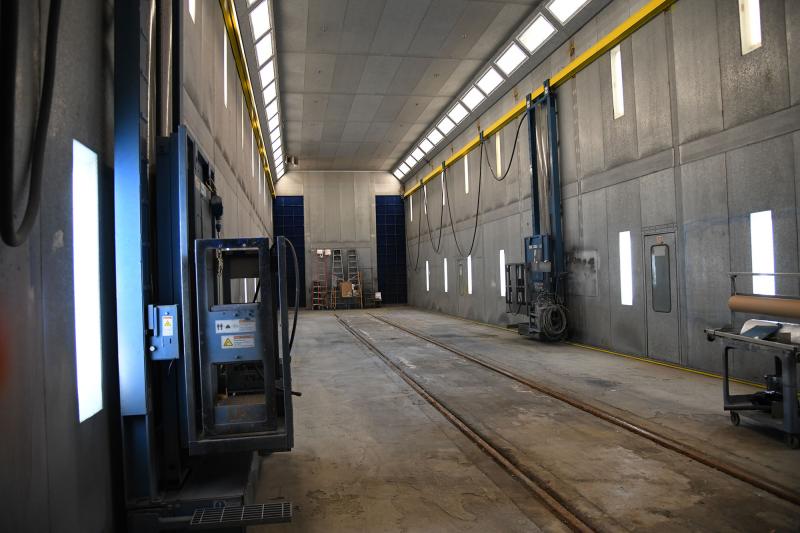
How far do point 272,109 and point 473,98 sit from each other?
6.92 m

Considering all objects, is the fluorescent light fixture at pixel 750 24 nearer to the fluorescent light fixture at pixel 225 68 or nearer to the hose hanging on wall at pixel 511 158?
the hose hanging on wall at pixel 511 158

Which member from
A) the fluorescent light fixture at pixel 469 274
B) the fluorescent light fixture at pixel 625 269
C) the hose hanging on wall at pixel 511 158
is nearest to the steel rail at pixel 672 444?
the fluorescent light fixture at pixel 625 269

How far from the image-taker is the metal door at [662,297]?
8.94 m

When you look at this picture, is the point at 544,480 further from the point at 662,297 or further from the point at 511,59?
the point at 511,59

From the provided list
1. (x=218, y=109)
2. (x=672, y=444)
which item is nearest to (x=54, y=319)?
(x=672, y=444)

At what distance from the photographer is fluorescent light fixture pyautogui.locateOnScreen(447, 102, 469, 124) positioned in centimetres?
1815

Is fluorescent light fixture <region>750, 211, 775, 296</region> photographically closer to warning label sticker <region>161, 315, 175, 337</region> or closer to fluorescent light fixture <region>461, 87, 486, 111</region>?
warning label sticker <region>161, 315, 175, 337</region>

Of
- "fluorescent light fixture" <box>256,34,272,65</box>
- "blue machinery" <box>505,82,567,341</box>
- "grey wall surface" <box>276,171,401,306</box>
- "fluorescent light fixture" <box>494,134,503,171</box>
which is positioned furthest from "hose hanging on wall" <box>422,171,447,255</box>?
"fluorescent light fixture" <box>256,34,272,65</box>

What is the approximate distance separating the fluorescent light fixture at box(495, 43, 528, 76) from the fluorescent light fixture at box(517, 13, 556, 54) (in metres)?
0.32

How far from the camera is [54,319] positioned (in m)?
2.71

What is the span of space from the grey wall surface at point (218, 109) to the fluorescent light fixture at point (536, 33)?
7269 millimetres

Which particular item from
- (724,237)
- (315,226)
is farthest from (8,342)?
(315,226)

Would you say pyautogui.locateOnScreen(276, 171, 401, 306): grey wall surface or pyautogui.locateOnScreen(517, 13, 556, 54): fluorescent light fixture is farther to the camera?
pyautogui.locateOnScreen(276, 171, 401, 306): grey wall surface

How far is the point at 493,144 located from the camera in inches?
659
